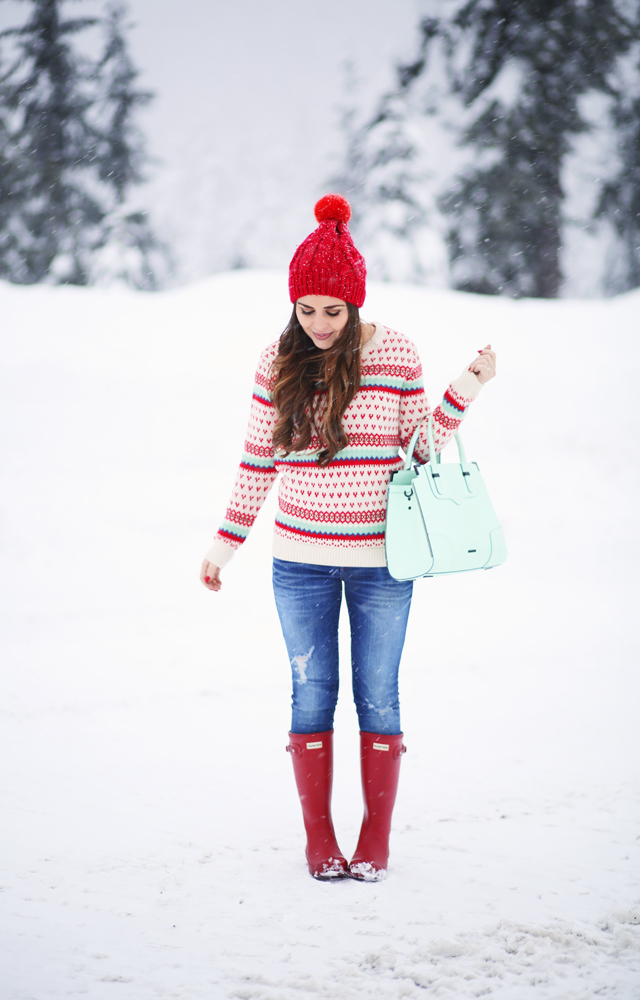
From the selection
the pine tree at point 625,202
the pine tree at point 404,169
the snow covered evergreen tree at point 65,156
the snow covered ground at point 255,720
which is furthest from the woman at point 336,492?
the pine tree at point 625,202

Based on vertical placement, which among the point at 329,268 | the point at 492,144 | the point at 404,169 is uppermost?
the point at 492,144

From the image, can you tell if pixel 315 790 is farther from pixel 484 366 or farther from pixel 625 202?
pixel 625 202

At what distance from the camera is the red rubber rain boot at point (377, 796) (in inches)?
86.8

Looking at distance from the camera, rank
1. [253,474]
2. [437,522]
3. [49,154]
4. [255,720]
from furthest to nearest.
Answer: [49,154]
[255,720]
[253,474]
[437,522]

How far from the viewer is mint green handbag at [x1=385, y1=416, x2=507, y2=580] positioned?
81.9 inches

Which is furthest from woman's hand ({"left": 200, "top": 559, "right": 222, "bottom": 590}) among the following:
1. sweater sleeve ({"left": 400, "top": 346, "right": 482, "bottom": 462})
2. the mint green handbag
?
sweater sleeve ({"left": 400, "top": 346, "right": 482, "bottom": 462})

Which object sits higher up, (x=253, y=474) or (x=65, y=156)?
Result: (x=65, y=156)

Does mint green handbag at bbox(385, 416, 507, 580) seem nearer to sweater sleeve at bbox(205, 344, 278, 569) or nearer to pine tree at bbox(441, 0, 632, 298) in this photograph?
sweater sleeve at bbox(205, 344, 278, 569)

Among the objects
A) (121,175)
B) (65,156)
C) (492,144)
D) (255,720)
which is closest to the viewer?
(255,720)

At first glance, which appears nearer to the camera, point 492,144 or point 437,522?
point 437,522

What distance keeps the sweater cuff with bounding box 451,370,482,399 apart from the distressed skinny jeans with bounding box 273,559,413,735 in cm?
53

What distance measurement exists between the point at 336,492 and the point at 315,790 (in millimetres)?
829

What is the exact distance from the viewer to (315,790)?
7.34 feet

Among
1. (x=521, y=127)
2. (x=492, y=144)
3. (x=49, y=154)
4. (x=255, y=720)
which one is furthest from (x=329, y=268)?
(x=521, y=127)
